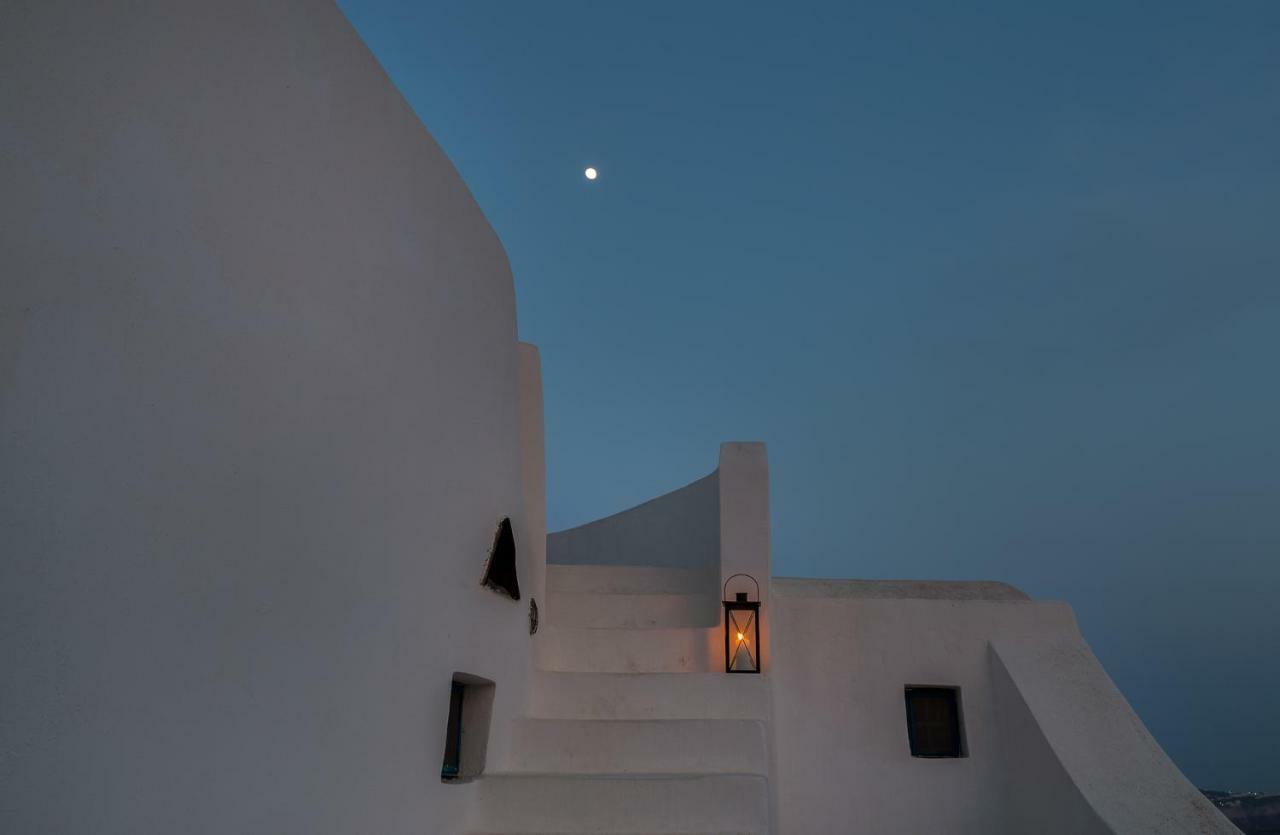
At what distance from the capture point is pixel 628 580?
762 centimetres

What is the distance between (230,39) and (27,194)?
100 centimetres

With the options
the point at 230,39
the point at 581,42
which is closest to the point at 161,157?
the point at 230,39

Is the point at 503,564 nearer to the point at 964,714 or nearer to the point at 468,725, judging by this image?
the point at 468,725

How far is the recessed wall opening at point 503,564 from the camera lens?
15.4ft

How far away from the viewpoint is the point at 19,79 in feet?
6.25

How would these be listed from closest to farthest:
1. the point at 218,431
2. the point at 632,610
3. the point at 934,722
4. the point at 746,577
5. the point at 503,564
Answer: the point at 218,431, the point at 503,564, the point at 746,577, the point at 934,722, the point at 632,610

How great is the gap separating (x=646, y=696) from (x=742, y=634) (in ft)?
3.56

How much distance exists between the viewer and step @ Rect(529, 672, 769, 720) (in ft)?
18.5

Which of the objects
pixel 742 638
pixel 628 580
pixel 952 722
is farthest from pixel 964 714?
pixel 628 580

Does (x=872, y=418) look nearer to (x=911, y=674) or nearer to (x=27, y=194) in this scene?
(x=911, y=674)

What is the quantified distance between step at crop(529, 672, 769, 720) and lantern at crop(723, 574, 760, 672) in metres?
0.54

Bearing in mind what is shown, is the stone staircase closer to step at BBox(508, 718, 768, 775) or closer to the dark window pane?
step at BBox(508, 718, 768, 775)

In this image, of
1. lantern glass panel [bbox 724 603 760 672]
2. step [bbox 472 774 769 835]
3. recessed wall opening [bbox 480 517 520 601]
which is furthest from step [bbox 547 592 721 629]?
step [bbox 472 774 769 835]

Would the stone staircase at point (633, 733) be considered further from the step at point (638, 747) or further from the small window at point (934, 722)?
the small window at point (934, 722)
